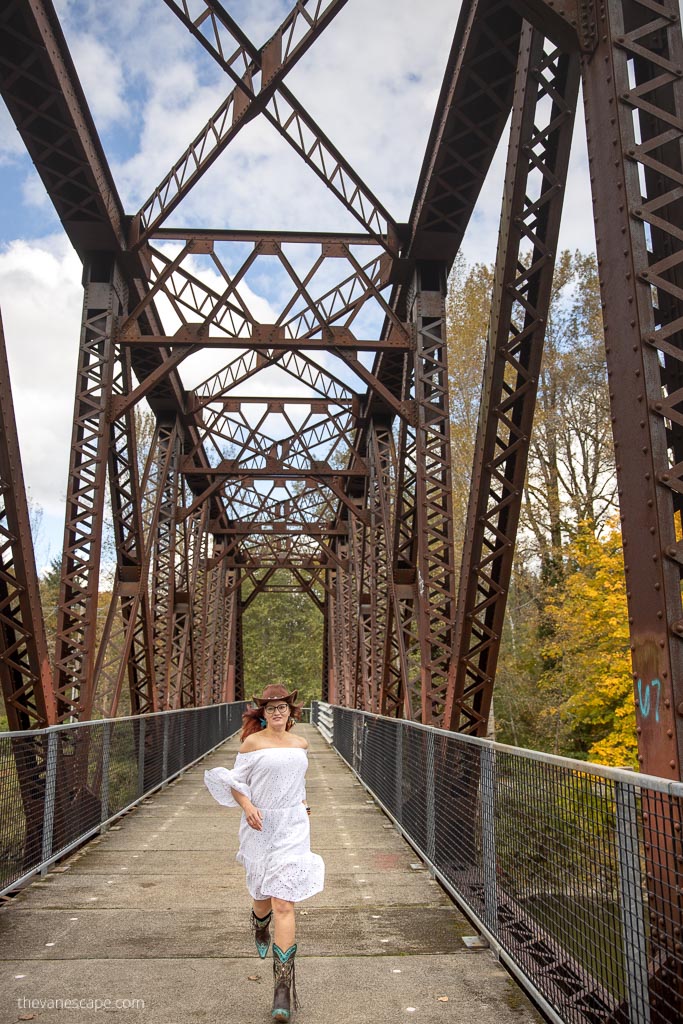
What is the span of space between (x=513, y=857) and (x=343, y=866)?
9.59 ft

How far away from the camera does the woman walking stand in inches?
164

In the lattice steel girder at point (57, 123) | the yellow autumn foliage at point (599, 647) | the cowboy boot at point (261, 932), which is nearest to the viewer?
the cowboy boot at point (261, 932)

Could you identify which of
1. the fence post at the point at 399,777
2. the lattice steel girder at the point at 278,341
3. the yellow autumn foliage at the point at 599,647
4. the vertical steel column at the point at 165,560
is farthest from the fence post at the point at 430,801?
the vertical steel column at the point at 165,560

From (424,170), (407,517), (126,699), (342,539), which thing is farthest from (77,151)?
(126,699)

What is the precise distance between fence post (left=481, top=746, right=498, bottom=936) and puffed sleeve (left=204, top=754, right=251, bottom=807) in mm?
1592

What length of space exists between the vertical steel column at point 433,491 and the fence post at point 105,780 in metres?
3.47

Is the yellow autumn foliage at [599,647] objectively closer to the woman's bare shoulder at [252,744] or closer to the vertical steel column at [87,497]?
the vertical steel column at [87,497]

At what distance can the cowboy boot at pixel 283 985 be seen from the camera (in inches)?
154

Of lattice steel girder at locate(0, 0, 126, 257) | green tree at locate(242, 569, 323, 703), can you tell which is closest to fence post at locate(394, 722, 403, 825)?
lattice steel girder at locate(0, 0, 126, 257)

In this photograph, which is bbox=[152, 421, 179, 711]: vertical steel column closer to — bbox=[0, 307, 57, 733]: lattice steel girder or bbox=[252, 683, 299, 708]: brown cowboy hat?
bbox=[0, 307, 57, 733]: lattice steel girder

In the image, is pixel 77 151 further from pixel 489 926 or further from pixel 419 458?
pixel 489 926

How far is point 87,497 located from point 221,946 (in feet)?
23.2

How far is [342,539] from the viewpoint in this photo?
3086 cm

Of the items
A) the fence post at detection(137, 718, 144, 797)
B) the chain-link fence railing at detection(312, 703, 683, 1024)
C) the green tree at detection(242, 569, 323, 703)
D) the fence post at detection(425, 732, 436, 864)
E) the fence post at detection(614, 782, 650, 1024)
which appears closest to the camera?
the fence post at detection(614, 782, 650, 1024)
